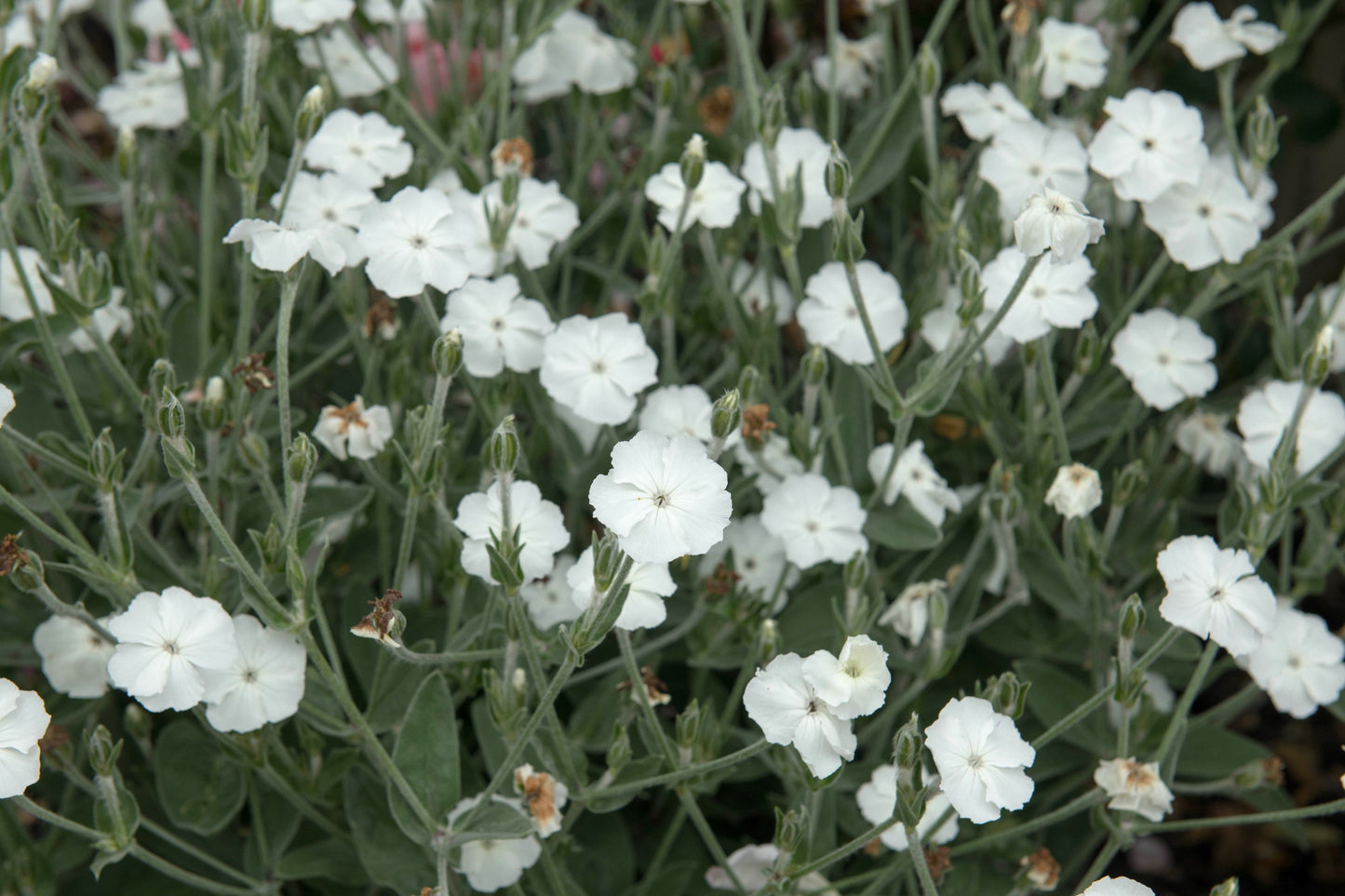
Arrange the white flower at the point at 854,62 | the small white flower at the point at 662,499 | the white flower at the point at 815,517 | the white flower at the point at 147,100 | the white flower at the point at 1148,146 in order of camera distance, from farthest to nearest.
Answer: the white flower at the point at 854,62
the white flower at the point at 147,100
the white flower at the point at 1148,146
the white flower at the point at 815,517
the small white flower at the point at 662,499

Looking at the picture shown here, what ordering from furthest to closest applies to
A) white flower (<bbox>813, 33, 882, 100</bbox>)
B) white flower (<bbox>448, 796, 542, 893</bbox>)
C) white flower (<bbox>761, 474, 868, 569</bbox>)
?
white flower (<bbox>813, 33, 882, 100</bbox>)
white flower (<bbox>761, 474, 868, 569</bbox>)
white flower (<bbox>448, 796, 542, 893</bbox>)

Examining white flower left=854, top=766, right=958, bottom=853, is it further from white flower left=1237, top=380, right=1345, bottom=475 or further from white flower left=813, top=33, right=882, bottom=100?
white flower left=813, top=33, right=882, bottom=100

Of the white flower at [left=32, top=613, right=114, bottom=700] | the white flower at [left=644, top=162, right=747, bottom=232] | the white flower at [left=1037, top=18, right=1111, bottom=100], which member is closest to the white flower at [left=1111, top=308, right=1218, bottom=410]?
the white flower at [left=1037, top=18, right=1111, bottom=100]

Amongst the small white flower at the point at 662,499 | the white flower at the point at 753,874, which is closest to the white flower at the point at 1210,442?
the white flower at the point at 753,874

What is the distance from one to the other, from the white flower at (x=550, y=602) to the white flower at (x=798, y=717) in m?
0.27

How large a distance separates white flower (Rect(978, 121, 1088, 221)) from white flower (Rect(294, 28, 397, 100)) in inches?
24.3

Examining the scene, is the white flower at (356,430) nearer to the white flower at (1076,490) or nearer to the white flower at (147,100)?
the white flower at (147,100)

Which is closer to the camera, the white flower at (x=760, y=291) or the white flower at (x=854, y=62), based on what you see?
the white flower at (x=760, y=291)

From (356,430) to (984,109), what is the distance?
700mm

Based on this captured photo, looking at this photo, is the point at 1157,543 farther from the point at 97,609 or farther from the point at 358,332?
the point at 97,609

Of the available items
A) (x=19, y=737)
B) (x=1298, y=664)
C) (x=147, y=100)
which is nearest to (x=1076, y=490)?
(x=1298, y=664)

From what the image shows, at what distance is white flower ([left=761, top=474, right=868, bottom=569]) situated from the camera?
1.07m

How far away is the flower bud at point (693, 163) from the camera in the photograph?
1.03 m

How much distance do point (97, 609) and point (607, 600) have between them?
1.98ft
